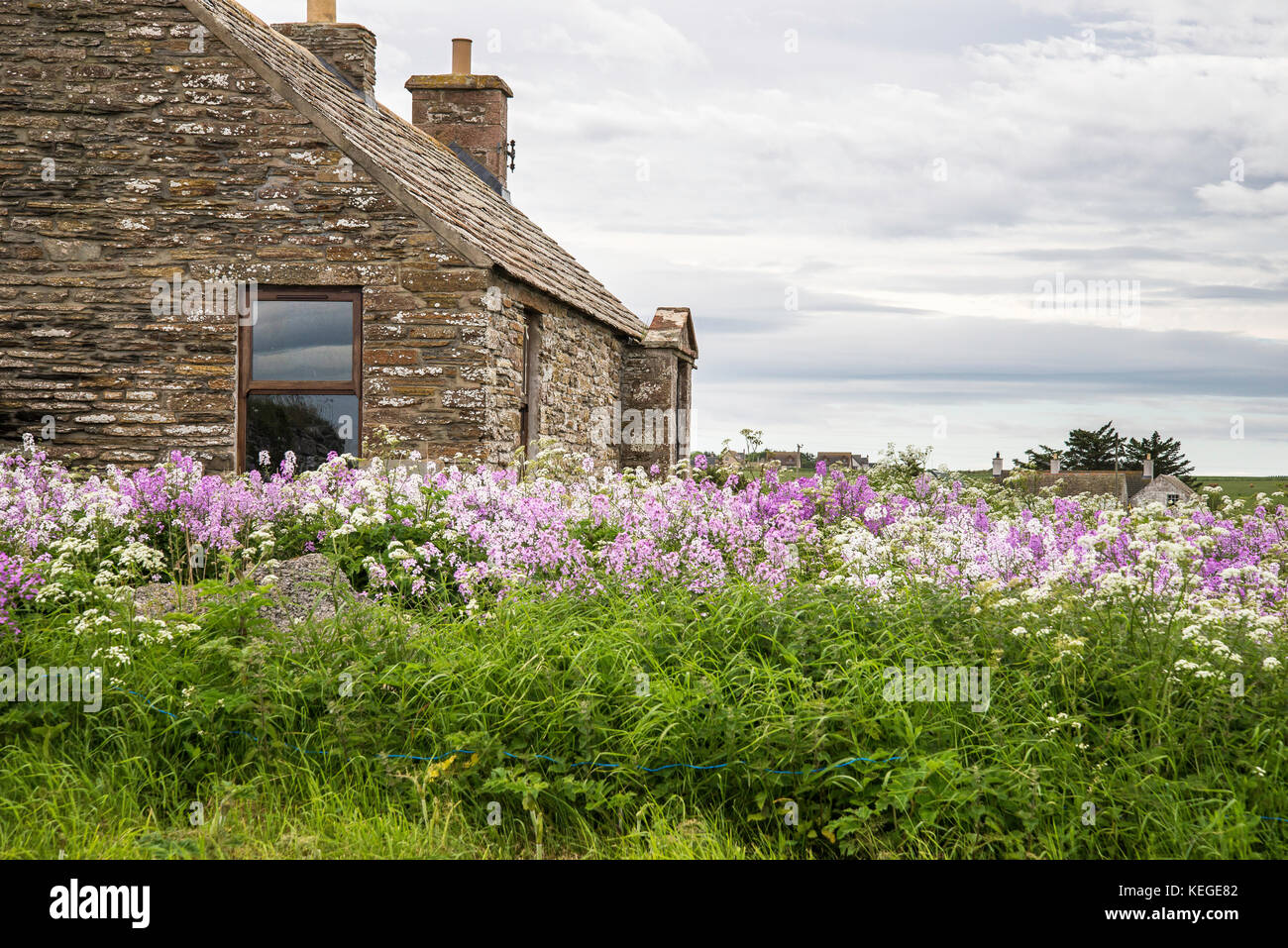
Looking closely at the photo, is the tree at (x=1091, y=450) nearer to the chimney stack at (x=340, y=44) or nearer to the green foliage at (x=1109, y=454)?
the green foliage at (x=1109, y=454)

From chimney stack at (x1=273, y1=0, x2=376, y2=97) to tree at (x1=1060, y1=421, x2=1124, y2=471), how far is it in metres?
27.8

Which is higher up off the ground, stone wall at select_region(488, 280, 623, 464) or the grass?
stone wall at select_region(488, 280, 623, 464)

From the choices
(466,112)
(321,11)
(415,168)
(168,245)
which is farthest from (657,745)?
(466,112)

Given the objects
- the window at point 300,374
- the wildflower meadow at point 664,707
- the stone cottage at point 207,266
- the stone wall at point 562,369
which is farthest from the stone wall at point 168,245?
the wildflower meadow at point 664,707

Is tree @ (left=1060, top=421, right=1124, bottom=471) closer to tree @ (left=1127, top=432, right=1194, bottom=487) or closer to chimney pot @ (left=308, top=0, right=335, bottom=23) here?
tree @ (left=1127, top=432, right=1194, bottom=487)

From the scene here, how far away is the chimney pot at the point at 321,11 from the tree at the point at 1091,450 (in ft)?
92.4

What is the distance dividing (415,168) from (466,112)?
7597 millimetres

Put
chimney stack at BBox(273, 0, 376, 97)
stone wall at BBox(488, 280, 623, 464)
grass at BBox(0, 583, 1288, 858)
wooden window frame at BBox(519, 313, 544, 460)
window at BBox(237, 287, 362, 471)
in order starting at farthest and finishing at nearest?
chimney stack at BBox(273, 0, 376, 97), wooden window frame at BBox(519, 313, 544, 460), stone wall at BBox(488, 280, 623, 464), window at BBox(237, 287, 362, 471), grass at BBox(0, 583, 1288, 858)

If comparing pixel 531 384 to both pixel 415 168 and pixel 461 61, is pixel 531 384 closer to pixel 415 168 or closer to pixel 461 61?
pixel 415 168

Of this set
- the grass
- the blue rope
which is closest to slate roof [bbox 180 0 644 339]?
the grass

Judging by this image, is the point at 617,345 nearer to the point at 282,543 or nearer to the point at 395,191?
the point at 395,191

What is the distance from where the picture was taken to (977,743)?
4117 mm

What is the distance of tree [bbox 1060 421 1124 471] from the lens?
116 feet

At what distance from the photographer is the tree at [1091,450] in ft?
116
